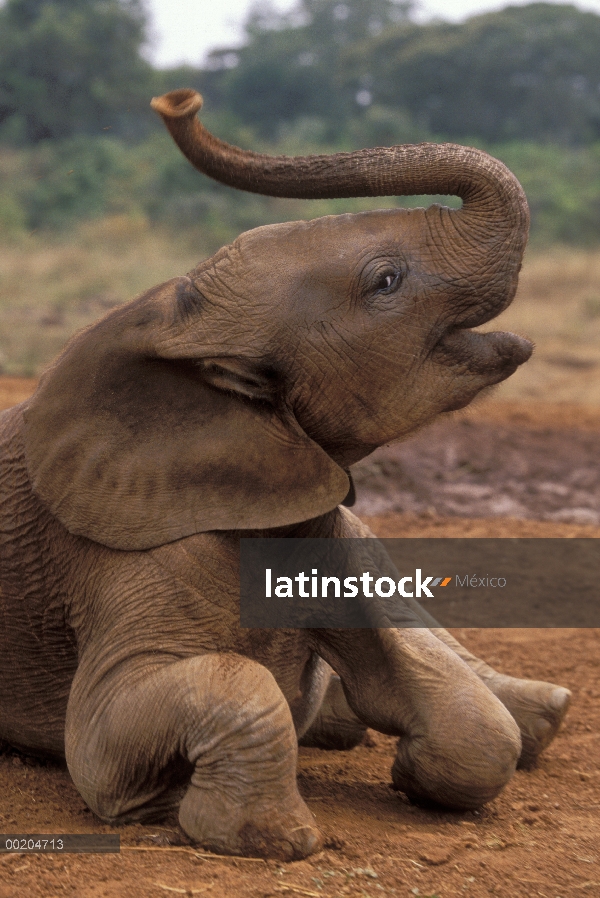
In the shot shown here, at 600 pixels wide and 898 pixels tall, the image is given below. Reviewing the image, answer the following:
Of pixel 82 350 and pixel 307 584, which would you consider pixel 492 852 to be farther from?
pixel 82 350

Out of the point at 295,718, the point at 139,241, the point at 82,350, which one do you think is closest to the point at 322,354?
the point at 82,350

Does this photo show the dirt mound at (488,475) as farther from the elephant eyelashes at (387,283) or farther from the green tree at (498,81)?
the green tree at (498,81)

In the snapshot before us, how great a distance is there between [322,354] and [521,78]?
3922cm

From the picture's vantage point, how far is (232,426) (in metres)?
3.79

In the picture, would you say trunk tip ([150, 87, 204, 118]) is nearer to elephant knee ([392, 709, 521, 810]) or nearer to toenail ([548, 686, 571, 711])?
elephant knee ([392, 709, 521, 810])

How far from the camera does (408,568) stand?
301 inches

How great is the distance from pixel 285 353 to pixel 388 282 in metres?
0.38

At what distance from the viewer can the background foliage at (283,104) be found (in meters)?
27.8

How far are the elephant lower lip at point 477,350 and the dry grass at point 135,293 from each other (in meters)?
10.3

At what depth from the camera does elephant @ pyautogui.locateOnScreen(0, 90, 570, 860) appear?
11.9 ft

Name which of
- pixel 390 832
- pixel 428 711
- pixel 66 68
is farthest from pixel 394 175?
pixel 66 68

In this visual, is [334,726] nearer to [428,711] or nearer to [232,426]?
[428,711]

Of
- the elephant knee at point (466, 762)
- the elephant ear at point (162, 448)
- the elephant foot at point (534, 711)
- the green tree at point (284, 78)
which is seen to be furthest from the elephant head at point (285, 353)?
the green tree at point (284, 78)

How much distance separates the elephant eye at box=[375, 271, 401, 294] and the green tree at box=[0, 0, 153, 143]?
30.8m
